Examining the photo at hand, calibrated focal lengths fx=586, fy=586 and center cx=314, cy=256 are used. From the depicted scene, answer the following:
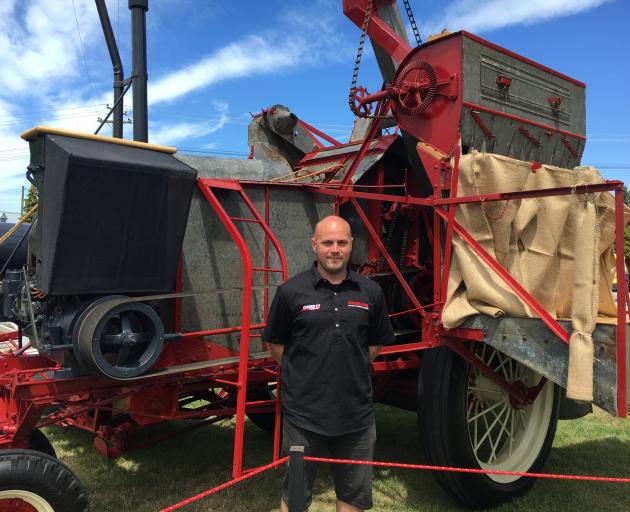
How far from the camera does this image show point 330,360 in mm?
2580

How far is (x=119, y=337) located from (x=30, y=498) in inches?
32.9

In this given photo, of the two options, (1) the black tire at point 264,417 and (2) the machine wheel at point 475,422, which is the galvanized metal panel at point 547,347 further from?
(1) the black tire at point 264,417

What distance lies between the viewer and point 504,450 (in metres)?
4.45

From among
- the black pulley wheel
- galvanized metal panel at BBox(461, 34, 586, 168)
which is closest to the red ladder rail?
the black pulley wheel

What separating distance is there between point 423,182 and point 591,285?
1620 millimetres

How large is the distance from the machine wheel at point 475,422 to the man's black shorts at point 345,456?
140 centimetres

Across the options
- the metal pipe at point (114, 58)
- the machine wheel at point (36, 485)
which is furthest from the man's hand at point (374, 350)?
the metal pipe at point (114, 58)

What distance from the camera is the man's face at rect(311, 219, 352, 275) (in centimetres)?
264

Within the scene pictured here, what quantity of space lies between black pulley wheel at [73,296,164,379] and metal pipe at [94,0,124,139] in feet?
13.4

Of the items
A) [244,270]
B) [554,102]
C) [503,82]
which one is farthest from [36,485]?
[554,102]

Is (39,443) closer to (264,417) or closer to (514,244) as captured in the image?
(264,417)

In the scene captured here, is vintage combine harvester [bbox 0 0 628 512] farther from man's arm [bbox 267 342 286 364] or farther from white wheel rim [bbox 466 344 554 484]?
man's arm [bbox 267 342 286 364]

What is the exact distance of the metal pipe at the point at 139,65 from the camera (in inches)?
230

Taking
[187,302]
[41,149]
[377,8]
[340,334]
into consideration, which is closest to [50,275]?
[41,149]
